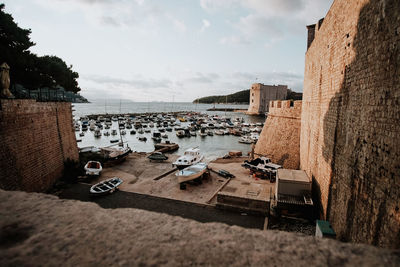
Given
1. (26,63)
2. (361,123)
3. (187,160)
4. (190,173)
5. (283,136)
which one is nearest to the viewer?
(361,123)

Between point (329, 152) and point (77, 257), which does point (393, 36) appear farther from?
point (77, 257)

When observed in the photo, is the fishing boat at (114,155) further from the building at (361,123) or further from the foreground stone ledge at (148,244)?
the foreground stone ledge at (148,244)

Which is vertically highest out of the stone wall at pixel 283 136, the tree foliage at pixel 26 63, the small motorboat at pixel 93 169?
the tree foliage at pixel 26 63

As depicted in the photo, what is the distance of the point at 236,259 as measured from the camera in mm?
2064

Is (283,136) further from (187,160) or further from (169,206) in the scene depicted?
(169,206)

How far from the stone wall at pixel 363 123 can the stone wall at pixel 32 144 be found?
47.3 feet

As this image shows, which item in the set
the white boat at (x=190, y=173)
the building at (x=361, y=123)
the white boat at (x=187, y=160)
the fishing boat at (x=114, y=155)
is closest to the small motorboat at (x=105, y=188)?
the white boat at (x=190, y=173)

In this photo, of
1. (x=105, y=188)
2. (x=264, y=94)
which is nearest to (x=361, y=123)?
(x=105, y=188)

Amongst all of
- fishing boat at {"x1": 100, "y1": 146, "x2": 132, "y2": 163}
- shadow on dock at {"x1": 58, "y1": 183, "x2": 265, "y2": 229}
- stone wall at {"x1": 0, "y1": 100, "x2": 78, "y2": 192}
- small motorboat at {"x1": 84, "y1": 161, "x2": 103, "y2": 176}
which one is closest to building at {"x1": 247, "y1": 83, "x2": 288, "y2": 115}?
fishing boat at {"x1": 100, "y1": 146, "x2": 132, "y2": 163}

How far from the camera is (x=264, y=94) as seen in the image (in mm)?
87500

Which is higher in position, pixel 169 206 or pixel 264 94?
pixel 264 94

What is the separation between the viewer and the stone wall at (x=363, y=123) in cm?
454

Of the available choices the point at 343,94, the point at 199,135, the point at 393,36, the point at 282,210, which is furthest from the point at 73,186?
the point at 199,135

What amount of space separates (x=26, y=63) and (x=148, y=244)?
2303 cm
